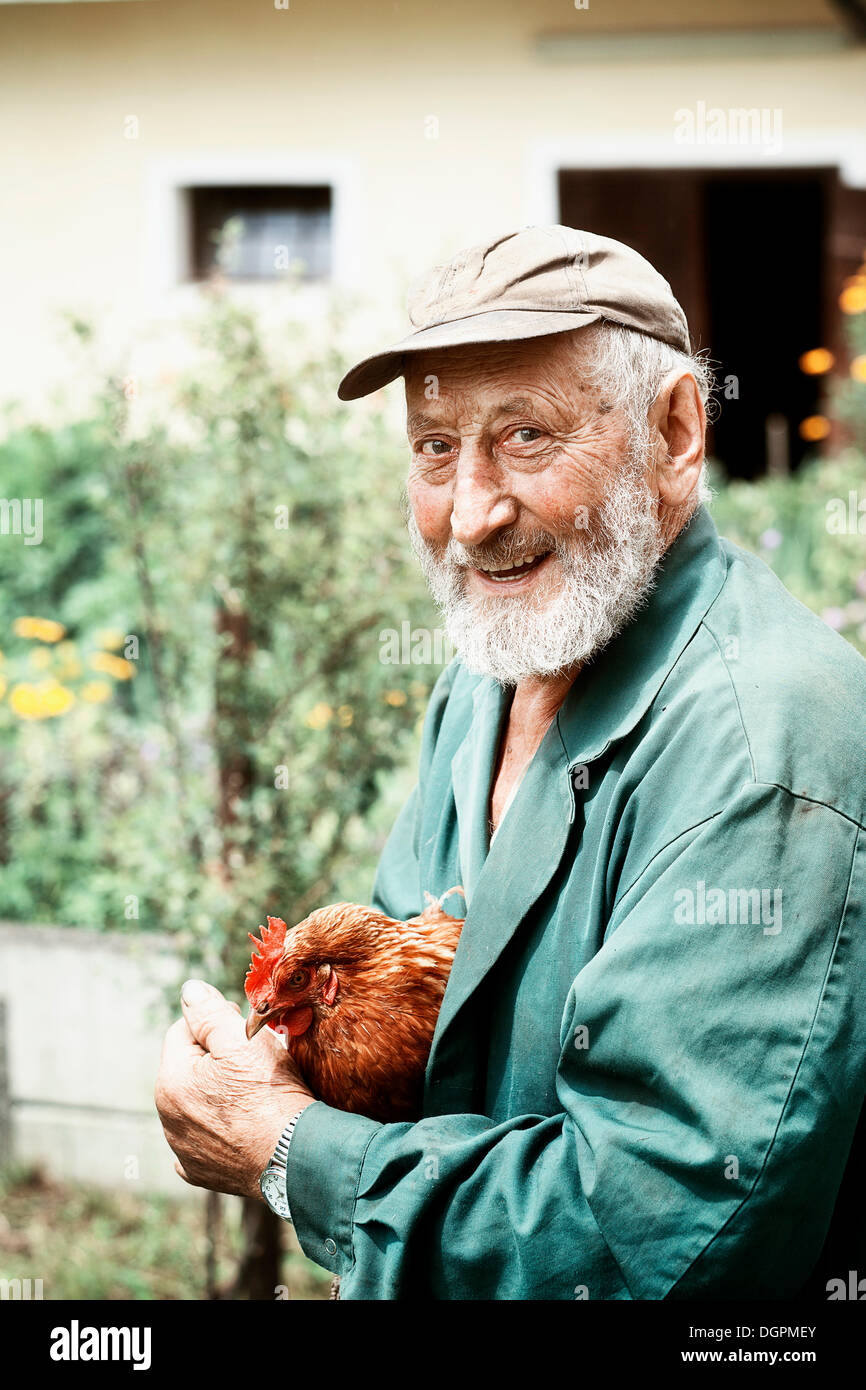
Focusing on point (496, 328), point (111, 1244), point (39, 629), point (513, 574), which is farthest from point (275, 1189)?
point (39, 629)

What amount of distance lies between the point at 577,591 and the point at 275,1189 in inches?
36.7

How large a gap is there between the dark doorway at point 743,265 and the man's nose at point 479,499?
15.7 feet

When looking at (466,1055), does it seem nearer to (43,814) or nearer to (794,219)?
(43,814)

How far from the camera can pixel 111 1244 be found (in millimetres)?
3656

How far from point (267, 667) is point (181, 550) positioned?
429mm

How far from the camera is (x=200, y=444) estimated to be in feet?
11.3

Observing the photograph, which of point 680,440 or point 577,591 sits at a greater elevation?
point 680,440

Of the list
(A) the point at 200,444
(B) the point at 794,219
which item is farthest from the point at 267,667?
(B) the point at 794,219

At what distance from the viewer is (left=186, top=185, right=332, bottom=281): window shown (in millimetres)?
5902

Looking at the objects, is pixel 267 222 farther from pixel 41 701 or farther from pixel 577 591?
pixel 577 591
